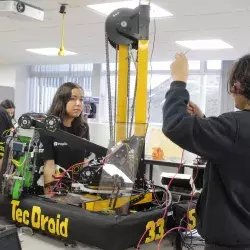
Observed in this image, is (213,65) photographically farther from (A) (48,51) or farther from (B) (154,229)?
(B) (154,229)

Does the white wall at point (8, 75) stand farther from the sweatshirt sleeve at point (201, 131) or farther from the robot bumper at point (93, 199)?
the sweatshirt sleeve at point (201, 131)

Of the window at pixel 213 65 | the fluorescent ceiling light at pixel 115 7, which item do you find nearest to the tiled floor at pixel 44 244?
the fluorescent ceiling light at pixel 115 7

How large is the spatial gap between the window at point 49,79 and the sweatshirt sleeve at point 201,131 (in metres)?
7.13

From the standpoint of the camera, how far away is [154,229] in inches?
51.7

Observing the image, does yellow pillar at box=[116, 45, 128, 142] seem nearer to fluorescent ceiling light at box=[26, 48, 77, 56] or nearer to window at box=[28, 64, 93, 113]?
fluorescent ceiling light at box=[26, 48, 77, 56]

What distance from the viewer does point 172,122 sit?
39.0 inches

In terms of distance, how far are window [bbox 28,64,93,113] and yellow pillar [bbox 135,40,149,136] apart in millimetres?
6647

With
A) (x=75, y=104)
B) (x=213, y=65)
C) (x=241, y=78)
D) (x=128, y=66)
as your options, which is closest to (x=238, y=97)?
(x=241, y=78)

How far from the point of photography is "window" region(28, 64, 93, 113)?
322 inches

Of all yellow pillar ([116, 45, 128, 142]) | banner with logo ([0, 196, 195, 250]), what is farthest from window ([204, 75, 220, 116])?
banner with logo ([0, 196, 195, 250])

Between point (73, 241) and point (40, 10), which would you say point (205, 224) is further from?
point (40, 10)

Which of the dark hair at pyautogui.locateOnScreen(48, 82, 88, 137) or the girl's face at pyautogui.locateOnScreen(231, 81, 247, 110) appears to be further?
the dark hair at pyautogui.locateOnScreen(48, 82, 88, 137)

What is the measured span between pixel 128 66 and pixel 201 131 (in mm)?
646

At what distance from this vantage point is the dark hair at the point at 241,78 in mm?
1021
